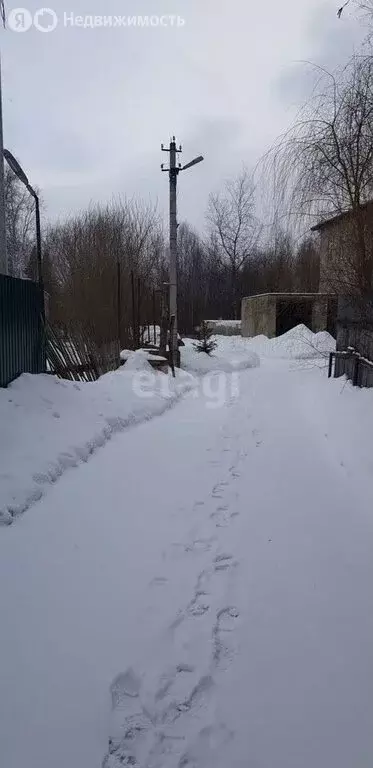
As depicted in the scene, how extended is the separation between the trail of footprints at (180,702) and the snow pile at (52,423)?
179 centimetres

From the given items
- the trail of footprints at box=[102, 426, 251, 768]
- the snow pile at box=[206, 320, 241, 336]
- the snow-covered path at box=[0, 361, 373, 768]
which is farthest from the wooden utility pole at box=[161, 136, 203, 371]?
the snow pile at box=[206, 320, 241, 336]

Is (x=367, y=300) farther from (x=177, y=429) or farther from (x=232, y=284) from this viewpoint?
(x=232, y=284)

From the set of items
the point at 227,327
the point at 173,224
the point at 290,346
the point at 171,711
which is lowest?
the point at 171,711

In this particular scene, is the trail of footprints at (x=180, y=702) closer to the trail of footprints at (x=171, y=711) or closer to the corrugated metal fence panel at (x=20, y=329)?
the trail of footprints at (x=171, y=711)

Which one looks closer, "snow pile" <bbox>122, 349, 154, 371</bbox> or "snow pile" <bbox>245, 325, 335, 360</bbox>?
"snow pile" <bbox>122, 349, 154, 371</bbox>

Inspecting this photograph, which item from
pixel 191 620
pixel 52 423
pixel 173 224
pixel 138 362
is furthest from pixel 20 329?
pixel 173 224

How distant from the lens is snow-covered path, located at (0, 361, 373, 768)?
215 cm

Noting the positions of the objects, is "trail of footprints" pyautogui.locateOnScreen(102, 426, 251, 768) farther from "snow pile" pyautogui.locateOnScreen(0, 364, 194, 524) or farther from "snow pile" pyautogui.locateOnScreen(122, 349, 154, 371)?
"snow pile" pyautogui.locateOnScreen(122, 349, 154, 371)

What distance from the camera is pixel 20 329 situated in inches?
274

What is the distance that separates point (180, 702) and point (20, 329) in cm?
558

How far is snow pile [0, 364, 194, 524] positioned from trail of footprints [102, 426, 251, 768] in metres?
1.79

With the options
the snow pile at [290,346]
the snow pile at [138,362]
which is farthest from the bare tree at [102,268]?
the snow pile at [290,346]

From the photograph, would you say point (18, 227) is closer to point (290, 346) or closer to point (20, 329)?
point (290, 346)

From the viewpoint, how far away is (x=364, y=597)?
317 cm
